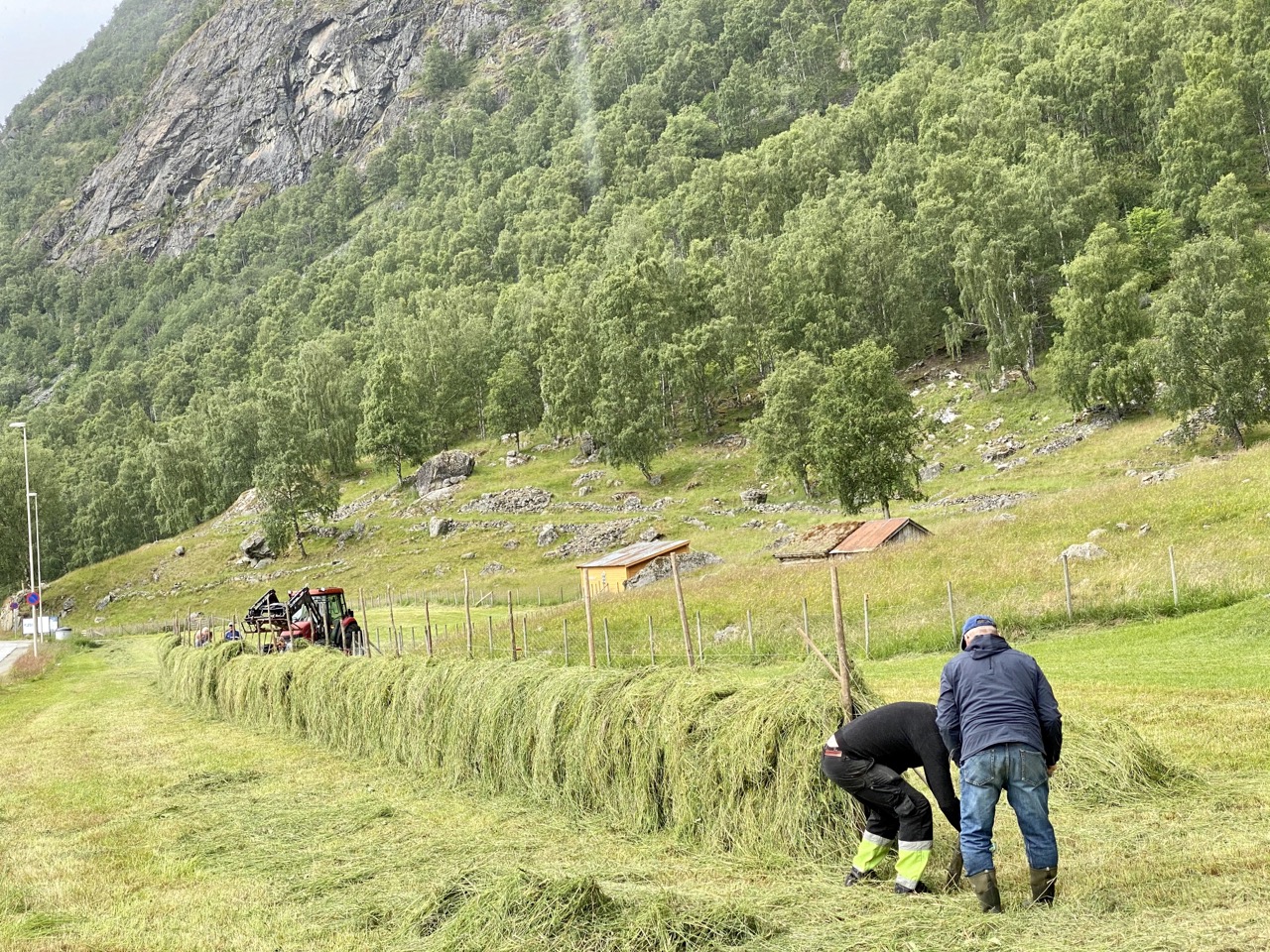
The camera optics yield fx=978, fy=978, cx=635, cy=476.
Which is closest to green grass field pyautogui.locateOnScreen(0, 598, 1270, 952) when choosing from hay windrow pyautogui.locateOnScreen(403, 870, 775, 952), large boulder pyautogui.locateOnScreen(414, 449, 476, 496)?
hay windrow pyautogui.locateOnScreen(403, 870, 775, 952)

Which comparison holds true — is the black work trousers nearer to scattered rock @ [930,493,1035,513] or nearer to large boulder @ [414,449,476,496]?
scattered rock @ [930,493,1035,513]

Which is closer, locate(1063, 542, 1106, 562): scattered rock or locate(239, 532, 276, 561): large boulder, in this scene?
locate(1063, 542, 1106, 562): scattered rock

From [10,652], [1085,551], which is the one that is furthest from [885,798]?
[10,652]

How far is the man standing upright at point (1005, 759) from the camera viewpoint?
7.34 metres

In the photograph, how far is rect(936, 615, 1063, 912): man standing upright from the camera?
7340 mm

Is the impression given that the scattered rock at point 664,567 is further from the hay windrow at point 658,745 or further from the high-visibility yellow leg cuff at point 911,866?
the high-visibility yellow leg cuff at point 911,866

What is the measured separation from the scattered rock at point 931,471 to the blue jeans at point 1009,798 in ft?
185

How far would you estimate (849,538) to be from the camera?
1690 inches

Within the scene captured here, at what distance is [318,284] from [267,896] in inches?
7556

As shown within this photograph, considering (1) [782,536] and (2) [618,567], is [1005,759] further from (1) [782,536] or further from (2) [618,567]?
(1) [782,536]

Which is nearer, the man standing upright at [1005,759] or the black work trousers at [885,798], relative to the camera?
the man standing upright at [1005,759]

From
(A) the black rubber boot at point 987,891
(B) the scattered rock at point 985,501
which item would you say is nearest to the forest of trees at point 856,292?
(B) the scattered rock at point 985,501

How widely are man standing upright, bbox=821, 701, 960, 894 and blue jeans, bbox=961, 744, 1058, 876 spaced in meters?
0.55

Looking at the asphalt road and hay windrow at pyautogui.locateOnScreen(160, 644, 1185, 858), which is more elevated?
hay windrow at pyautogui.locateOnScreen(160, 644, 1185, 858)
